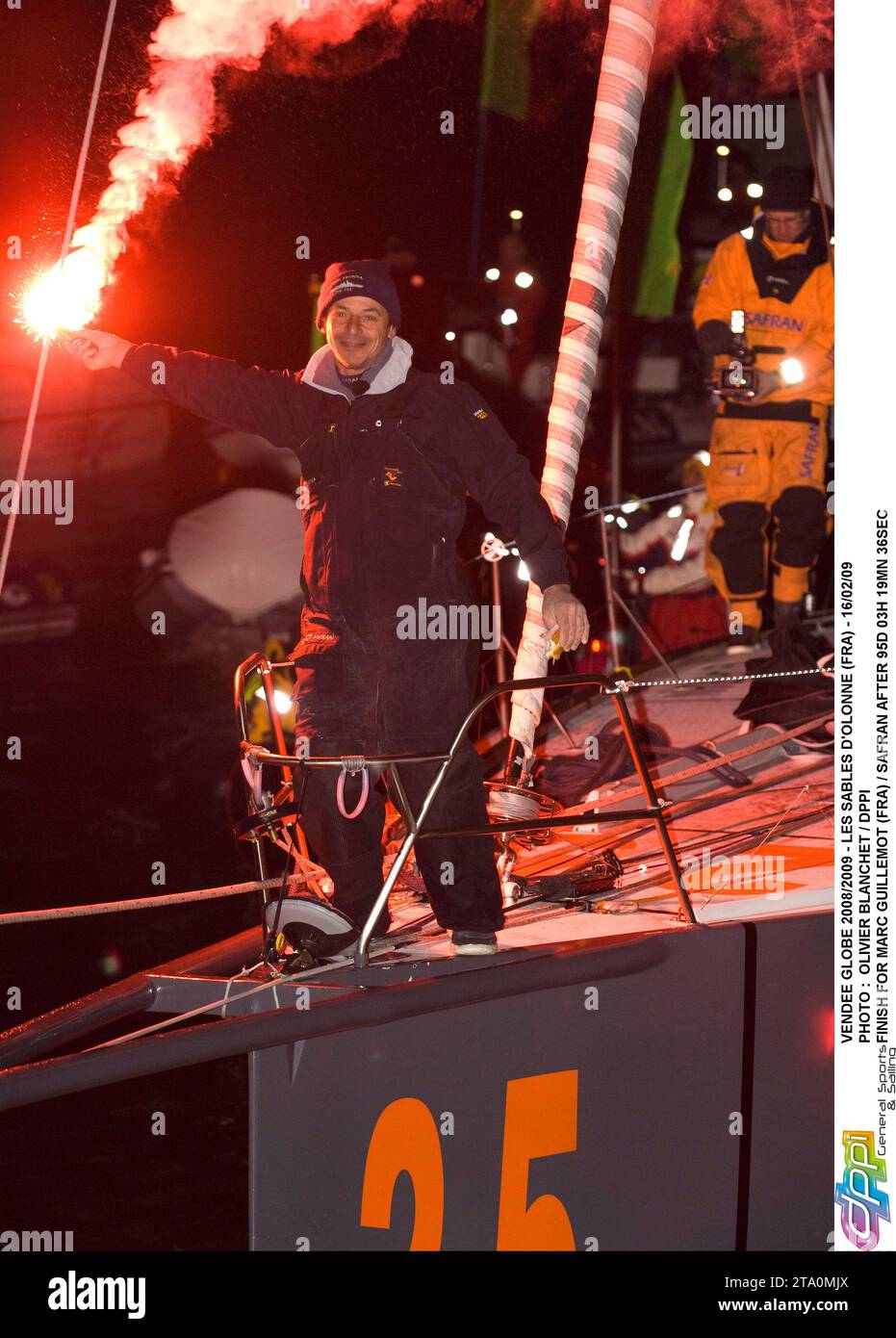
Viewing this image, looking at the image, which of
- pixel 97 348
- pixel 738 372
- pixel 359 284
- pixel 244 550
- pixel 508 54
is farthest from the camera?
pixel 244 550

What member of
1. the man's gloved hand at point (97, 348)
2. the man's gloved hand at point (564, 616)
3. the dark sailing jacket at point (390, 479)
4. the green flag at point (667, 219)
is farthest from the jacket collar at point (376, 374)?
the green flag at point (667, 219)

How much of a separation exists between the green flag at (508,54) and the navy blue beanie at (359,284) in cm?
429

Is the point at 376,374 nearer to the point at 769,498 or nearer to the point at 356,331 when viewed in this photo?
the point at 356,331

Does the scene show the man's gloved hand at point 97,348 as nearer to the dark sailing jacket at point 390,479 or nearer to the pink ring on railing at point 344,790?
the dark sailing jacket at point 390,479

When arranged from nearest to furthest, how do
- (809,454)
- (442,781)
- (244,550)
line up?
(442,781) < (809,454) < (244,550)

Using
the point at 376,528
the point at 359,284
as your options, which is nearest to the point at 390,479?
the point at 376,528

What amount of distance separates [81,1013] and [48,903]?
404 cm

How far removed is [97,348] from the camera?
11.3 feet

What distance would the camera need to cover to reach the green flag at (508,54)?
281 inches

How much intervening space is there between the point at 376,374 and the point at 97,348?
65cm

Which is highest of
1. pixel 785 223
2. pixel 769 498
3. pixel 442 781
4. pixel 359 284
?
pixel 785 223

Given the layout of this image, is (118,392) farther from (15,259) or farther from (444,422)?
(444,422)

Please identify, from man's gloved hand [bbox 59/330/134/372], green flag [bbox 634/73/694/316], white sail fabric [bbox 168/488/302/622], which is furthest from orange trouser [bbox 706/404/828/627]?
white sail fabric [bbox 168/488/302/622]

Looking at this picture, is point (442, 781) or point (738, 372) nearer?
point (442, 781)
